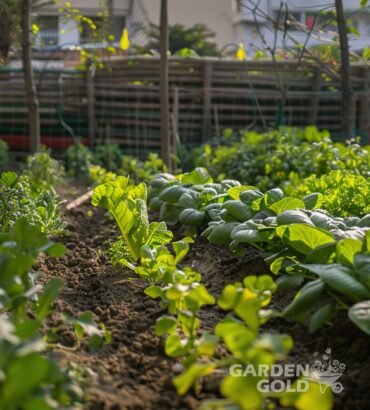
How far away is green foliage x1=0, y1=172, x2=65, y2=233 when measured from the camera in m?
3.44

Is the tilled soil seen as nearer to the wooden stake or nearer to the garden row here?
the garden row

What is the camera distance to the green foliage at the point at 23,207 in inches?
135

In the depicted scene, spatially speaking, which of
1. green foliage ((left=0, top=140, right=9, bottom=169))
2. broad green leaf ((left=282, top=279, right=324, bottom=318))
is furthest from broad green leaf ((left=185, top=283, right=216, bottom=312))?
green foliage ((left=0, top=140, right=9, bottom=169))

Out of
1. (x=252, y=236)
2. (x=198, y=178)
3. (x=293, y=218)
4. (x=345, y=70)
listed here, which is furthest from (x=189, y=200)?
(x=345, y=70)

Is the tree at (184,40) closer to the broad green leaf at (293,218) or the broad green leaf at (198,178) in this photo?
the broad green leaf at (198,178)

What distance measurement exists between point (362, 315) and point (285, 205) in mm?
1134

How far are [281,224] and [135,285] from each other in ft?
2.43

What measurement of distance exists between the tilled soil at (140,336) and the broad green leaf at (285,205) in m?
0.26

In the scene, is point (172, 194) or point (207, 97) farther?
point (207, 97)

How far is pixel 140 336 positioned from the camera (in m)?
2.43

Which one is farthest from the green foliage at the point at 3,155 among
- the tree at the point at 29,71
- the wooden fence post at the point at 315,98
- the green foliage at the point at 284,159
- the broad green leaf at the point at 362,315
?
the broad green leaf at the point at 362,315

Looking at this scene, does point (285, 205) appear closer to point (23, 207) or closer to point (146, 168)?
point (23, 207)

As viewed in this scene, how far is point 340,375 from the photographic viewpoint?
227cm

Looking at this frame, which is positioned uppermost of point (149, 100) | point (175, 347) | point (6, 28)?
point (6, 28)
